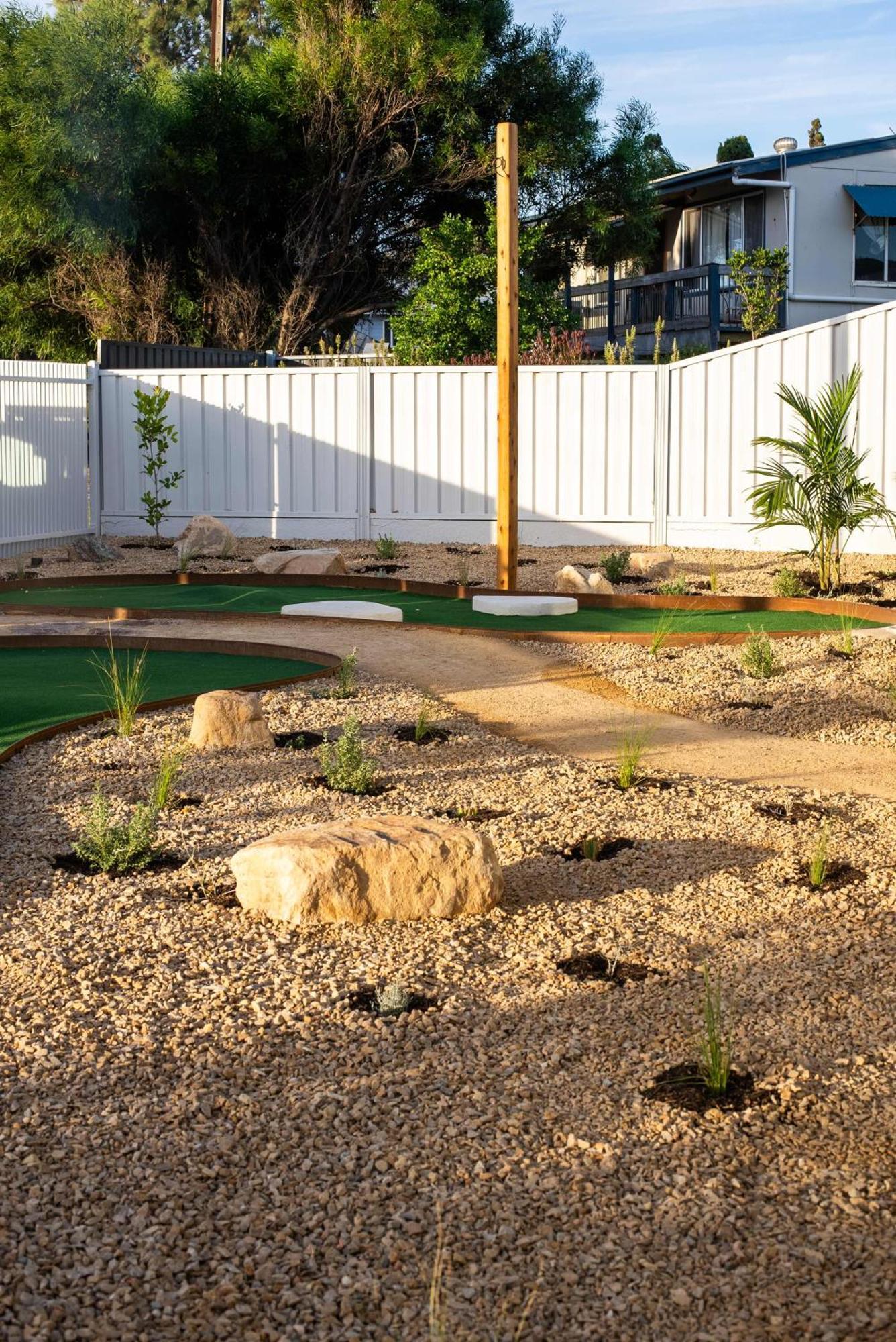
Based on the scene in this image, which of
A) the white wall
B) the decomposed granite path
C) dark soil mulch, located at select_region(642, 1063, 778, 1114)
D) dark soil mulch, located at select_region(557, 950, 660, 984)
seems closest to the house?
the white wall

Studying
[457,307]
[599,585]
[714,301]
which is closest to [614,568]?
[599,585]

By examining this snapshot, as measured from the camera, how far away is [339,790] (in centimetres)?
524

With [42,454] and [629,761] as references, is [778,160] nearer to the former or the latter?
[42,454]

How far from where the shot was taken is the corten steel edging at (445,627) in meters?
8.42

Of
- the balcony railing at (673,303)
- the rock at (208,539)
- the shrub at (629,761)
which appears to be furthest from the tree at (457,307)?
the shrub at (629,761)

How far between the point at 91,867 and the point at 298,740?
1.62 meters

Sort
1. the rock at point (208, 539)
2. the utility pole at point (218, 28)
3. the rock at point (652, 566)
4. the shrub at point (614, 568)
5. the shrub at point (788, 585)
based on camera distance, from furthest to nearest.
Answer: the utility pole at point (218, 28)
the rock at point (208, 539)
the rock at point (652, 566)
the shrub at point (614, 568)
the shrub at point (788, 585)

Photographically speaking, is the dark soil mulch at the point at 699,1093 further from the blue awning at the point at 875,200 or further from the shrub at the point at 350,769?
the blue awning at the point at 875,200

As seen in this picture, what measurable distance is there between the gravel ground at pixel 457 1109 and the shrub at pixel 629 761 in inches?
19.7

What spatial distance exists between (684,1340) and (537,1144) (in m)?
0.63

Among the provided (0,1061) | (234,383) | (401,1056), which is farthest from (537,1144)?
(234,383)

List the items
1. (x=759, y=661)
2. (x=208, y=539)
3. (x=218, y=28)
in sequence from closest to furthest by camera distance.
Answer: (x=759, y=661), (x=208, y=539), (x=218, y=28)

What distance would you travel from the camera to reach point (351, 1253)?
2.41 m

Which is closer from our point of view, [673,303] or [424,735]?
[424,735]
